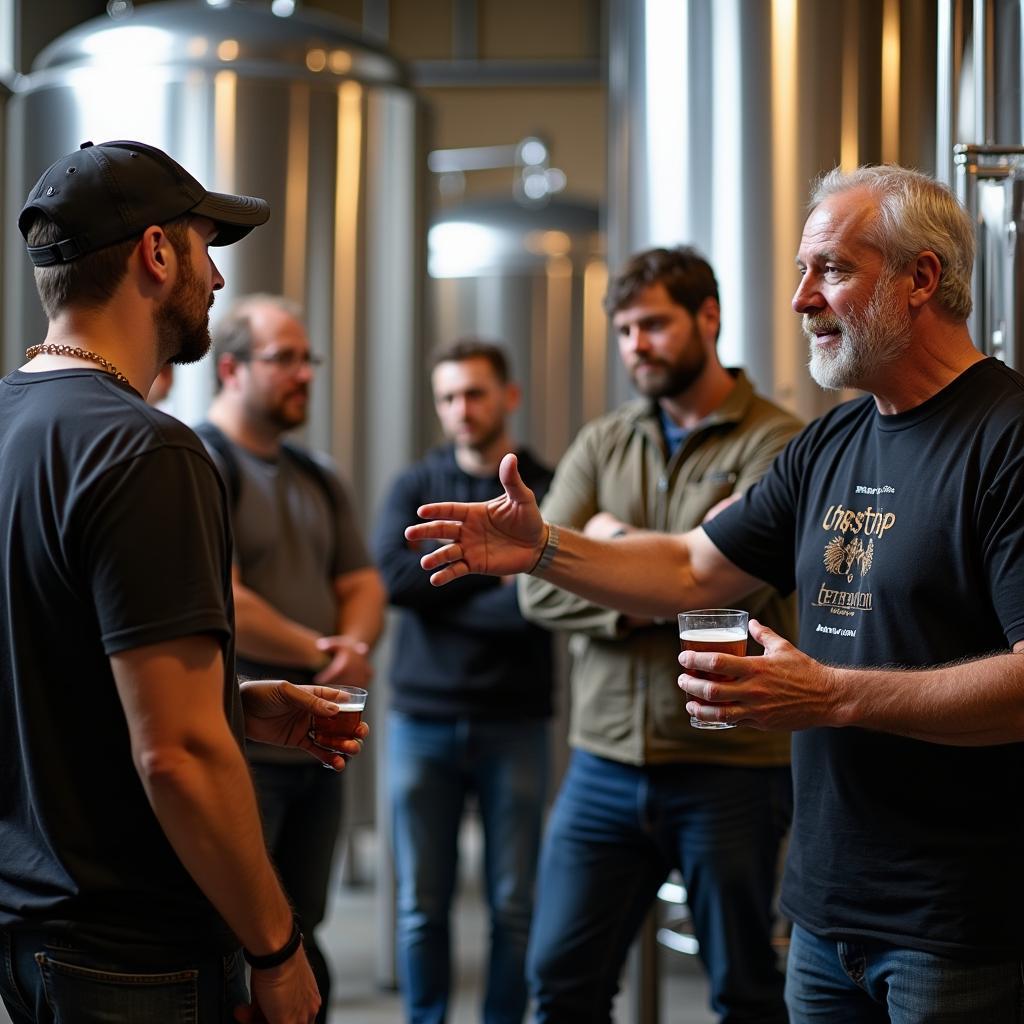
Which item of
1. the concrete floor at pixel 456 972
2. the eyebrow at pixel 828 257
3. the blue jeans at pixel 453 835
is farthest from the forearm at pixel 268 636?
the eyebrow at pixel 828 257

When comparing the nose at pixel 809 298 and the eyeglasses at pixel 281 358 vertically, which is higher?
the nose at pixel 809 298

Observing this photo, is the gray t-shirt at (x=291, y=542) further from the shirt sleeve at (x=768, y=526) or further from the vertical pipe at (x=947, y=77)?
the vertical pipe at (x=947, y=77)

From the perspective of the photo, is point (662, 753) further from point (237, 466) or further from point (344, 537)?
point (237, 466)

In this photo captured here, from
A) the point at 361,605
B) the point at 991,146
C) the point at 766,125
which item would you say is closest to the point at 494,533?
the point at 361,605

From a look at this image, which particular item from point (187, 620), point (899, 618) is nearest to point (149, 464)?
point (187, 620)

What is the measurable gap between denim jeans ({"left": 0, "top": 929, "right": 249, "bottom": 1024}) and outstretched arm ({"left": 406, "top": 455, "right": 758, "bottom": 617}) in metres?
0.82

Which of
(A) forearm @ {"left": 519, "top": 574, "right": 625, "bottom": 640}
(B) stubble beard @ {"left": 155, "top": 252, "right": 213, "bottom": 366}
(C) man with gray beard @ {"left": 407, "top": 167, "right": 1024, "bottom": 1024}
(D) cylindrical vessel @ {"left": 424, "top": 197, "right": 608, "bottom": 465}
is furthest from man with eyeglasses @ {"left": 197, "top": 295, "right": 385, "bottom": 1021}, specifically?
(D) cylindrical vessel @ {"left": 424, "top": 197, "right": 608, "bottom": 465}

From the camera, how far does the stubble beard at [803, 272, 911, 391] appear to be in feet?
6.35

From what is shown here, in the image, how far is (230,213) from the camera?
1.72m

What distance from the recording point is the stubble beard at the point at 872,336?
193 cm

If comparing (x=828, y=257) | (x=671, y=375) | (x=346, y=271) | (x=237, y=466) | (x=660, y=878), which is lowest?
(x=660, y=878)

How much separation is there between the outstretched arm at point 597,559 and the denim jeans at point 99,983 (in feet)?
2.71

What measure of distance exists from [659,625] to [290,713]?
3.51 ft

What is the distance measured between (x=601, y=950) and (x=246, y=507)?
1.25 m
